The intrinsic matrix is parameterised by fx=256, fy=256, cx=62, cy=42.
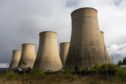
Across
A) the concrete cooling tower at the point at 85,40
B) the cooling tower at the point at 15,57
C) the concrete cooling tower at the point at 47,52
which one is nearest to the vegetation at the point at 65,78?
the concrete cooling tower at the point at 85,40

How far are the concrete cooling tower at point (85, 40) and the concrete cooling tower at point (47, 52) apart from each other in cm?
471

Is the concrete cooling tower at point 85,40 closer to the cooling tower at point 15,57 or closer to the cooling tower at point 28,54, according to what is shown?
the cooling tower at point 28,54

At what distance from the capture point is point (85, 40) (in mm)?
A: 22906

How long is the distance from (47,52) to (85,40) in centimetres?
683

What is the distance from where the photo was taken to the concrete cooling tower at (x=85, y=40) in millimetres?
22719

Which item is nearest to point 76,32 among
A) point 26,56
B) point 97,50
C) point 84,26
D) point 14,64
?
point 84,26

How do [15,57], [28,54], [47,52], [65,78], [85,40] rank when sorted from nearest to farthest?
[65,78]
[85,40]
[47,52]
[28,54]
[15,57]

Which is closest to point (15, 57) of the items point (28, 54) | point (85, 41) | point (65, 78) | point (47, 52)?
point (28, 54)

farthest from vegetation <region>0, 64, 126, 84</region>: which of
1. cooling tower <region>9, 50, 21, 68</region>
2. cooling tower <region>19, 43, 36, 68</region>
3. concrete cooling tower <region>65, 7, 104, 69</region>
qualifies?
cooling tower <region>9, 50, 21, 68</region>

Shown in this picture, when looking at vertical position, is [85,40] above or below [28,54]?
above

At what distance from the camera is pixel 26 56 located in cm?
3597

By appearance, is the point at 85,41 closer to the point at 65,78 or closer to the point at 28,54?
the point at 65,78

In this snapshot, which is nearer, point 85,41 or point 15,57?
point 85,41

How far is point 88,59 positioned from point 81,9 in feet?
15.3
